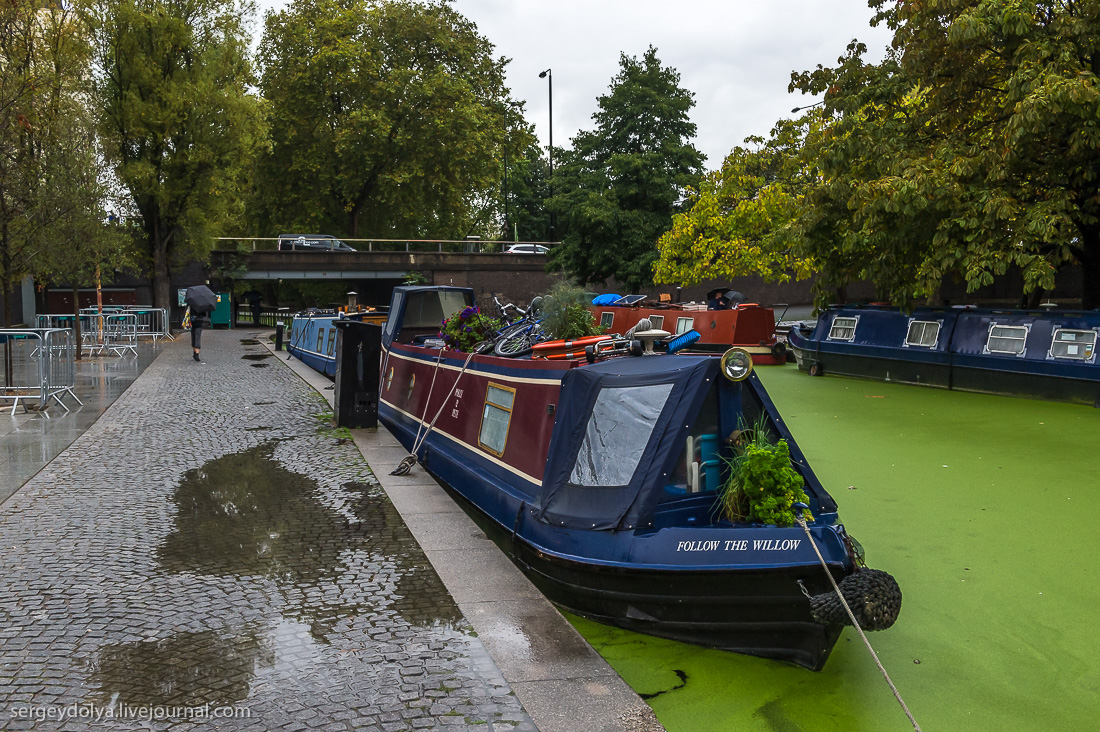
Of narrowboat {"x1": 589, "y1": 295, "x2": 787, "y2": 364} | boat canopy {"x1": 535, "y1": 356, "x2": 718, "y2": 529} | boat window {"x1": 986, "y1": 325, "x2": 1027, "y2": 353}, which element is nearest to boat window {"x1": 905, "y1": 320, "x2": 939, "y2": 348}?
boat window {"x1": 986, "y1": 325, "x2": 1027, "y2": 353}

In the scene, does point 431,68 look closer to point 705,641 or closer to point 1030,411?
point 1030,411

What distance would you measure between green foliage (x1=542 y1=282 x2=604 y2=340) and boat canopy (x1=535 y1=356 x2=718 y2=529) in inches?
59.2

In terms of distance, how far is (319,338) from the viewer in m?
20.4

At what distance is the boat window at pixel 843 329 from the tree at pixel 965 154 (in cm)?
90

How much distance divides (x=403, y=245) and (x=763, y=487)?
43.5 m

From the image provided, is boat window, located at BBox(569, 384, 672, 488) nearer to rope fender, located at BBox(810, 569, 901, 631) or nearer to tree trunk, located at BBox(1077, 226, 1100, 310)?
rope fender, located at BBox(810, 569, 901, 631)

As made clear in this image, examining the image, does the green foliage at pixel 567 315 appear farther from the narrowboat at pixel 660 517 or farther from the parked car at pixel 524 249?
the parked car at pixel 524 249

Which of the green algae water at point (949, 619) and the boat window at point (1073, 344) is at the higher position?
the boat window at point (1073, 344)

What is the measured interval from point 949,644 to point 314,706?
334 centimetres

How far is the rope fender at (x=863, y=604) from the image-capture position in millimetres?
4176

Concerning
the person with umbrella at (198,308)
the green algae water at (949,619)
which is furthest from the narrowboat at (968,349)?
the person with umbrella at (198,308)

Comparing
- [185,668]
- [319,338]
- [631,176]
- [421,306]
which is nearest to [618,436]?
[185,668]

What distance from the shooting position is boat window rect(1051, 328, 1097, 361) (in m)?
13.3

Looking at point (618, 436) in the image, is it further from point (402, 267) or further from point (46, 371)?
point (402, 267)
